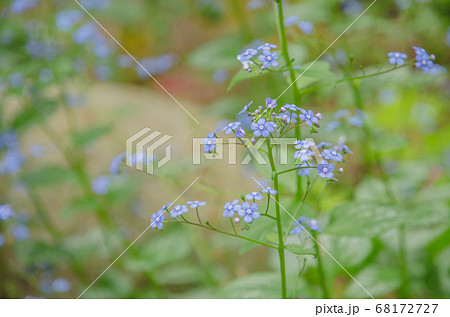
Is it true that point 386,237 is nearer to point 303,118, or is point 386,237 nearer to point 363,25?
point 363,25

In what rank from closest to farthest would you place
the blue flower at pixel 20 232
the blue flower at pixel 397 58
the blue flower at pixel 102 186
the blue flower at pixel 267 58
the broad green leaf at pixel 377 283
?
the blue flower at pixel 267 58 < the blue flower at pixel 397 58 < the broad green leaf at pixel 377 283 < the blue flower at pixel 102 186 < the blue flower at pixel 20 232

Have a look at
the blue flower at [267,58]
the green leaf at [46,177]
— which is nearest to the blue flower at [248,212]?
the blue flower at [267,58]

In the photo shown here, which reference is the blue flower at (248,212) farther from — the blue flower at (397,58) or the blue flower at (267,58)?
the blue flower at (397,58)

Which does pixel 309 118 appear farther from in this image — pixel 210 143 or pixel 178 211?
pixel 178 211

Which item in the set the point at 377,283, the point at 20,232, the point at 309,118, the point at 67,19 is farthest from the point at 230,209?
the point at 67,19

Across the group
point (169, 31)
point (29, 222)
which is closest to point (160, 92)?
point (169, 31)

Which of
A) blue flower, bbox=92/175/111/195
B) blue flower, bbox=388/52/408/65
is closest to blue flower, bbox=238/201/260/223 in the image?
blue flower, bbox=388/52/408/65

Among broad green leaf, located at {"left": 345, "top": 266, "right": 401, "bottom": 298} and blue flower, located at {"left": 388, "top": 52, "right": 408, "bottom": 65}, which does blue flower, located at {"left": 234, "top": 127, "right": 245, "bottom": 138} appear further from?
broad green leaf, located at {"left": 345, "top": 266, "right": 401, "bottom": 298}
